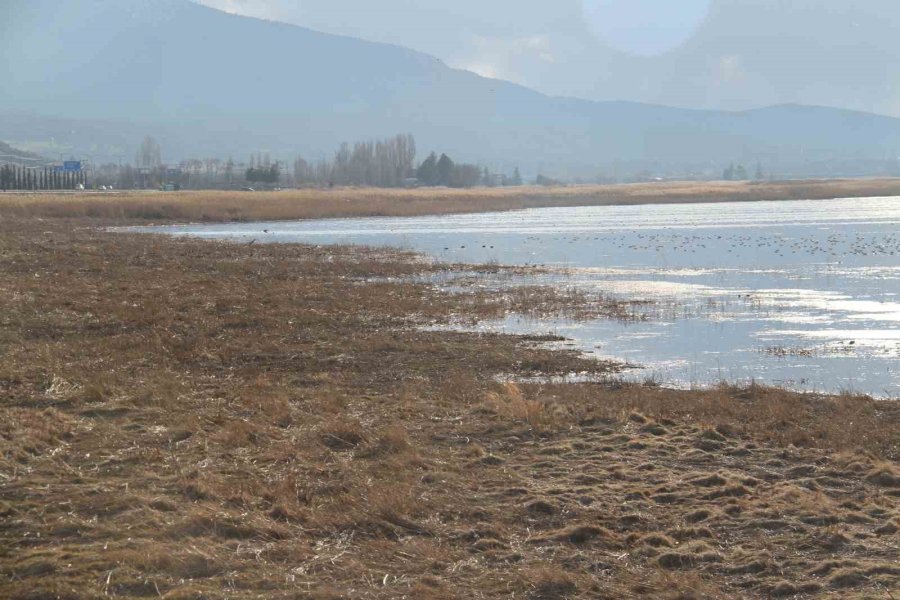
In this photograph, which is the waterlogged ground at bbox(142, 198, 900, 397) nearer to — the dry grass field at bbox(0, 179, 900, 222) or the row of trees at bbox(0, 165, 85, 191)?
the dry grass field at bbox(0, 179, 900, 222)

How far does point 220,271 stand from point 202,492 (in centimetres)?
2883

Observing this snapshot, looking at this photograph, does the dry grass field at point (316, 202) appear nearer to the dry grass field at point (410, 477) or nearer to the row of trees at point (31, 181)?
the row of trees at point (31, 181)

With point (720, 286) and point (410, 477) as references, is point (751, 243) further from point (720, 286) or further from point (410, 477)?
point (410, 477)

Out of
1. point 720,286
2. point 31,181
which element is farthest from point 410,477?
point 31,181

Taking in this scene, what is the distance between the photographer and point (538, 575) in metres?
8.01

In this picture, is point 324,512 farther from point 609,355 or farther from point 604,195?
point 604,195

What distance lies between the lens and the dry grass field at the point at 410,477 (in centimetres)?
809

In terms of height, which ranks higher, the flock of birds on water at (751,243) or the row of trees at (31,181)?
the row of trees at (31,181)

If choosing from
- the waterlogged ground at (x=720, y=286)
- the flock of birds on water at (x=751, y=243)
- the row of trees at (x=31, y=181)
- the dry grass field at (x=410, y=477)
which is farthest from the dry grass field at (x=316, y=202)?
the dry grass field at (x=410, y=477)

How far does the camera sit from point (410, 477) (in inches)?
423

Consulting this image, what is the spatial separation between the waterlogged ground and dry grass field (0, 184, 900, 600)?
2.79 m

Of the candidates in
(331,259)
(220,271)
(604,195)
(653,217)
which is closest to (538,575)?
(220,271)

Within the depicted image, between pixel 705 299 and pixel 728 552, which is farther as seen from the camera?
pixel 705 299

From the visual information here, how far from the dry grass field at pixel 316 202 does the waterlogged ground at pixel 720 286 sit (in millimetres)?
18124
